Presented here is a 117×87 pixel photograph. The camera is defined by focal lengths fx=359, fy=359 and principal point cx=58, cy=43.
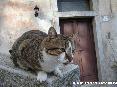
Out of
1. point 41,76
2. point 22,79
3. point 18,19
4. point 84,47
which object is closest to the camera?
point 41,76

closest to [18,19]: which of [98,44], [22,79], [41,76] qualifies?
[98,44]

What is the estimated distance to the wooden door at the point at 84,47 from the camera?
905cm

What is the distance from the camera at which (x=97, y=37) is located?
8.93 metres

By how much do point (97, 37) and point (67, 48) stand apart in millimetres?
6793

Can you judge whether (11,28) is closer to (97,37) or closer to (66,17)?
(66,17)

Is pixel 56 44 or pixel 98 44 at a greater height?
pixel 56 44

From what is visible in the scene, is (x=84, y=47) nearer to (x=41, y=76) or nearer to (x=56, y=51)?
(x=41, y=76)

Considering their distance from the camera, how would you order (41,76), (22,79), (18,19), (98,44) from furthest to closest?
(98,44) < (18,19) < (22,79) < (41,76)

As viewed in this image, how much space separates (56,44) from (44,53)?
0.10 m

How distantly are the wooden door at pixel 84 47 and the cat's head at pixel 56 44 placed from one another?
22.3 ft

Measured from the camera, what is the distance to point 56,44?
7.25 feet

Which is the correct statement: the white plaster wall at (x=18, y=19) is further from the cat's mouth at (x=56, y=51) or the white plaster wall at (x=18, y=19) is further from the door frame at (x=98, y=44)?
the cat's mouth at (x=56, y=51)

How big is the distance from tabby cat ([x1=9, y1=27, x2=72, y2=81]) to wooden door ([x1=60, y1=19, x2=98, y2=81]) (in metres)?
6.45

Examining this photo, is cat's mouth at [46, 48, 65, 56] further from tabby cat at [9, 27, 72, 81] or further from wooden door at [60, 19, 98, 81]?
wooden door at [60, 19, 98, 81]
